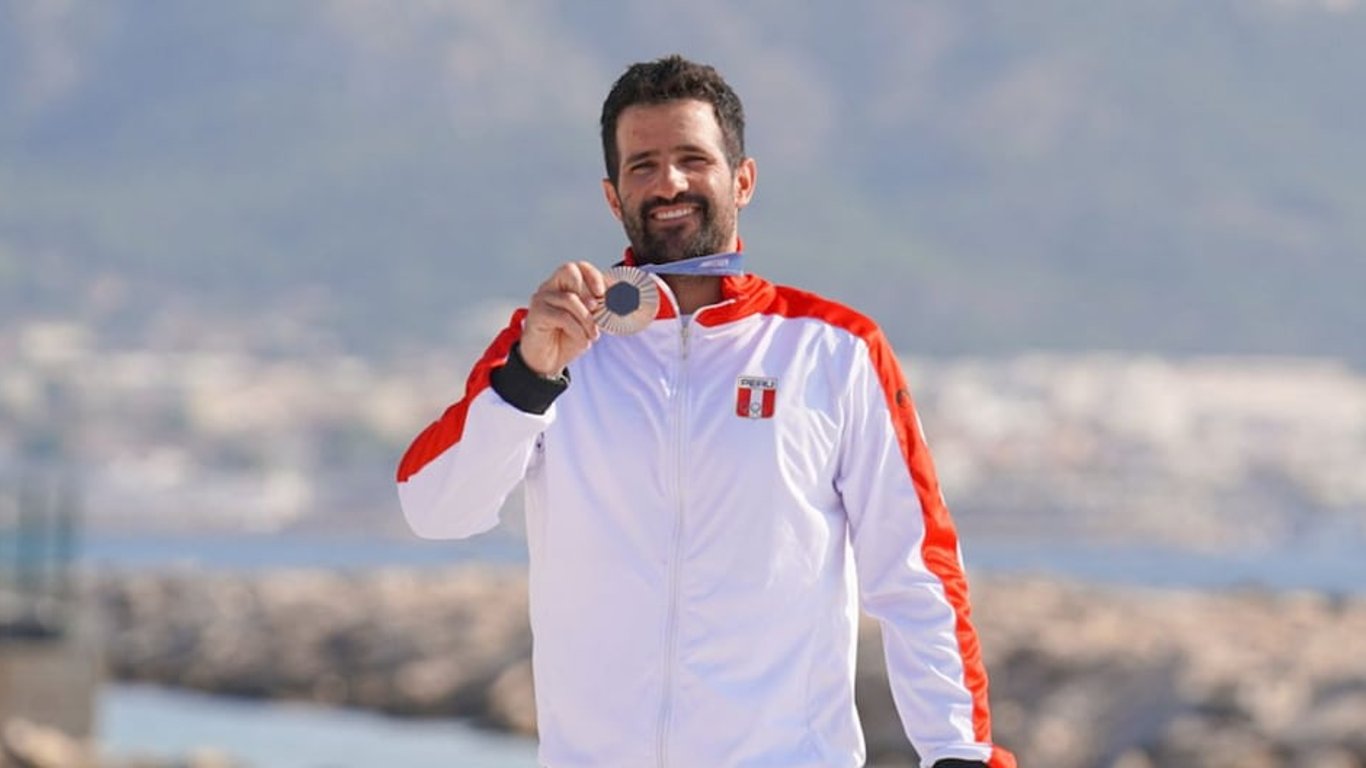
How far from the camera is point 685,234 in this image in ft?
10.9

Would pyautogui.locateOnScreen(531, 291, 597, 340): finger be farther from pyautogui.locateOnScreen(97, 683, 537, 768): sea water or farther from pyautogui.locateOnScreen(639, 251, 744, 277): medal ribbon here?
pyautogui.locateOnScreen(97, 683, 537, 768): sea water

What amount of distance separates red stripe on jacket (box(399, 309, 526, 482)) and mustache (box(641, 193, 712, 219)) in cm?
17

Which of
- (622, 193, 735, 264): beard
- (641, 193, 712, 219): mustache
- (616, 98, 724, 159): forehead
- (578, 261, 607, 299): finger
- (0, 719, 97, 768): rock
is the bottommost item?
(0, 719, 97, 768): rock

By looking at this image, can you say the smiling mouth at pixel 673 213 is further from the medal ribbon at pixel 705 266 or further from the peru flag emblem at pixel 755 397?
the peru flag emblem at pixel 755 397

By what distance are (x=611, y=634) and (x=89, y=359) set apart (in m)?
155

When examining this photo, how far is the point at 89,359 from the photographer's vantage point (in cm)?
15488

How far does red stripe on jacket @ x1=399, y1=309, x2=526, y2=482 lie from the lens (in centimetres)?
324

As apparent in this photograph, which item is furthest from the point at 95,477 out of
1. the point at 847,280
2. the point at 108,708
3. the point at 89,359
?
the point at 108,708

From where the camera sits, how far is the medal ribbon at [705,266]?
3.29 metres

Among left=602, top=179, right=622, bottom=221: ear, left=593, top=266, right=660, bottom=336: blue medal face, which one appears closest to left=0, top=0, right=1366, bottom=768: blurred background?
left=602, top=179, right=622, bottom=221: ear

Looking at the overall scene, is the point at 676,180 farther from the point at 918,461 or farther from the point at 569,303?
the point at 918,461

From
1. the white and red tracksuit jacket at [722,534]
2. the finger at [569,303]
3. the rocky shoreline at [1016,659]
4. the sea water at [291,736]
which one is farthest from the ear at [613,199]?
the sea water at [291,736]

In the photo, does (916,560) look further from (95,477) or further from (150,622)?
(95,477)

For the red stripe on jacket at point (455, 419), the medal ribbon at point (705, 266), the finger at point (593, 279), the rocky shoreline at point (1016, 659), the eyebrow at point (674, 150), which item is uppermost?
the eyebrow at point (674, 150)
